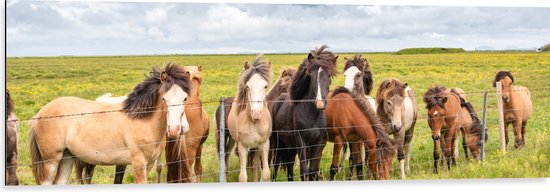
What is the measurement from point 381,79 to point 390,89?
0.56ft

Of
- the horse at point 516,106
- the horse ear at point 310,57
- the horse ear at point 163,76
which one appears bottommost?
the horse at point 516,106

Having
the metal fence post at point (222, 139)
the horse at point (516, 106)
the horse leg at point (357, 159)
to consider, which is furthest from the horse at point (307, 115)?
the horse at point (516, 106)

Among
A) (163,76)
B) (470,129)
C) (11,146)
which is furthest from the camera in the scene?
(470,129)

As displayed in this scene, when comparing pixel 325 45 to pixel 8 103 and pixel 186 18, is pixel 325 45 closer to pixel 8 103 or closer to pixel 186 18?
pixel 186 18

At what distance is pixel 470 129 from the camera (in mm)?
7527

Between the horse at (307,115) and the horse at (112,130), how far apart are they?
4.10 feet

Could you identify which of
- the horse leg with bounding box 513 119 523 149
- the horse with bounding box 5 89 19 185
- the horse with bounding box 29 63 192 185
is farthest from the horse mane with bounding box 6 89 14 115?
the horse leg with bounding box 513 119 523 149

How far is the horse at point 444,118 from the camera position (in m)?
7.07

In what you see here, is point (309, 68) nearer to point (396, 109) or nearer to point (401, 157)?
point (396, 109)

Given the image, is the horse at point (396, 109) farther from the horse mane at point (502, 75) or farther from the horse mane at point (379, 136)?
the horse mane at point (502, 75)

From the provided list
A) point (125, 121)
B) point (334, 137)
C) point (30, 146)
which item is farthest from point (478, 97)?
point (30, 146)

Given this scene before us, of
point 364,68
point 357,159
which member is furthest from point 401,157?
point 364,68

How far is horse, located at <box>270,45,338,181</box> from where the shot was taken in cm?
610

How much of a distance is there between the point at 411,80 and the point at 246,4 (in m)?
2.08
